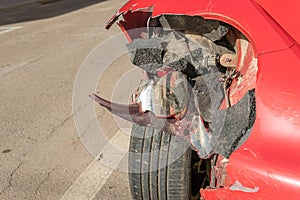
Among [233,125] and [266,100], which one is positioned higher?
[266,100]

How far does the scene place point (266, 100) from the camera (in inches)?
72.3

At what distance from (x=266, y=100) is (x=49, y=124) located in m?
2.96

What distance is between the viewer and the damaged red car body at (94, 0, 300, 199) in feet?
5.73

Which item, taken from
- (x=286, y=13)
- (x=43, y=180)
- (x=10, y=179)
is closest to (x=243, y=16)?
(x=286, y=13)

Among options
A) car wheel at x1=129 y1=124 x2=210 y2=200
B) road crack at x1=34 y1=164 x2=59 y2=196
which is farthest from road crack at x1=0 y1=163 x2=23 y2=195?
car wheel at x1=129 y1=124 x2=210 y2=200

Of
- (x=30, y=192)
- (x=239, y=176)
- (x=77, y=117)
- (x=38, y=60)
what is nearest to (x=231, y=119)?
(x=239, y=176)

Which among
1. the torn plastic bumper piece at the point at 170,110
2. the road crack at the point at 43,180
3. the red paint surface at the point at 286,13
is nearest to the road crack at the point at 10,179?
the road crack at the point at 43,180

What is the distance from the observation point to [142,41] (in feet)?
7.80

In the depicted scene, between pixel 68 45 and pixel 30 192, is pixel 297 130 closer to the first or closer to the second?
pixel 30 192

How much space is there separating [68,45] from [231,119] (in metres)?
6.02

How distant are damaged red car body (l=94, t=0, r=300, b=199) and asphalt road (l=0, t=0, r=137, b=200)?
142cm

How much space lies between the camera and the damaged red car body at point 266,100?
1746mm

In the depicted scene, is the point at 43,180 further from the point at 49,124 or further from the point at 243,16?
the point at 243,16

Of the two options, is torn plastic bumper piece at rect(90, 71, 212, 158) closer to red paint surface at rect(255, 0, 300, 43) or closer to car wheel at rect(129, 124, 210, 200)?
car wheel at rect(129, 124, 210, 200)
